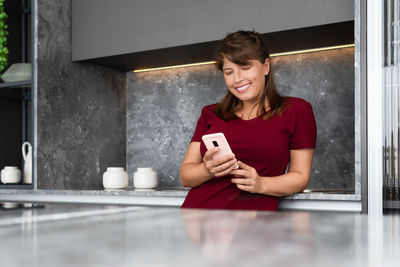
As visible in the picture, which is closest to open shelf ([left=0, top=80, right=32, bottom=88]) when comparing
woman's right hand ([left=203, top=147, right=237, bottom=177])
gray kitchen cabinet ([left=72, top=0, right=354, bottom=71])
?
gray kitchen cabinet ([left=72, top=0, right=354, bottom=71])

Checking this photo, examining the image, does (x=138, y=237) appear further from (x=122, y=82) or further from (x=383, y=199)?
(x=122, y=82)

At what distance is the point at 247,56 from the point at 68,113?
1.28 m

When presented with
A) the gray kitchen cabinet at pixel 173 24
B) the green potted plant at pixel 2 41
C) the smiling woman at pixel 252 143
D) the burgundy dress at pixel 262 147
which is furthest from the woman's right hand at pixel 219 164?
the green potted plant at pixel 2 41

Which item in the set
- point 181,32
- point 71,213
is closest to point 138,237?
point 71,213

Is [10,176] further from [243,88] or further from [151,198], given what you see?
[243,88]

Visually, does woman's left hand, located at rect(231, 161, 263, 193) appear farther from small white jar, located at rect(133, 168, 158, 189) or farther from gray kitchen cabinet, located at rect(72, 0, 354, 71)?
small white jar, located at rect(133, 168, 158, 189)

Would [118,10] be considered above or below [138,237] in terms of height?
above

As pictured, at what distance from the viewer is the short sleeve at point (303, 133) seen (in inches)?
61.5

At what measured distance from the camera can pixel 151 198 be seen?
204 centimetres

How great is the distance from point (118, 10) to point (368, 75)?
1315 millimetres

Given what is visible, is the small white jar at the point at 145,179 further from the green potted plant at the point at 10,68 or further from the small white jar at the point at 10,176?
the green potted plant at the point at 10,68

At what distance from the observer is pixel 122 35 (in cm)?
235

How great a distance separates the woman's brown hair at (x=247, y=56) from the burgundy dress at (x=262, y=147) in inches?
1.5

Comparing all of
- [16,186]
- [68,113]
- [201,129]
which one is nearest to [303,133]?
[201,129]
